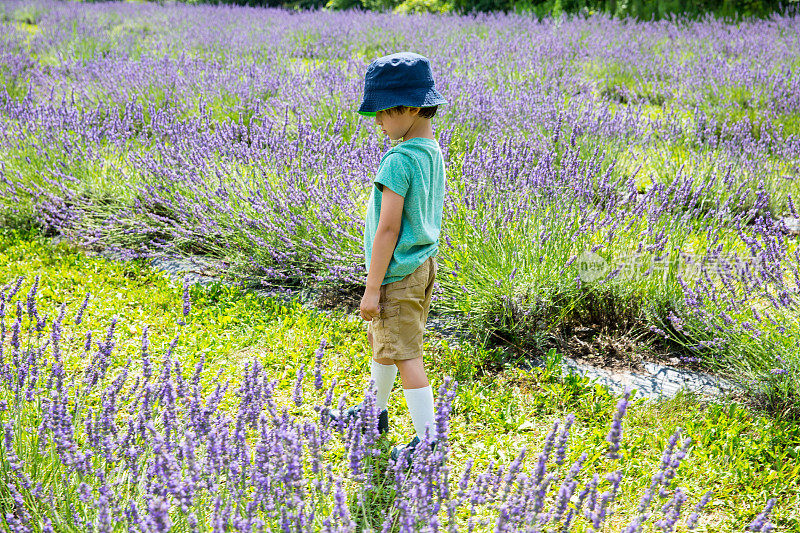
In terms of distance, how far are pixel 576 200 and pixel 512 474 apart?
214 cm

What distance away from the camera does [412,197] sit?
6.00 ft

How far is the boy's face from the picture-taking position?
1.83 metres

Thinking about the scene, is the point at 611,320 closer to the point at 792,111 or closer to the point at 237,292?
the point at 237,292

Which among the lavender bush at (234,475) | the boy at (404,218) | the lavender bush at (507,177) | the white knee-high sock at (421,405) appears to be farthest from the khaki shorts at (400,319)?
the lavender bush at (507,177)

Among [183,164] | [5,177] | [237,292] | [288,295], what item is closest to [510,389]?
[288,295]

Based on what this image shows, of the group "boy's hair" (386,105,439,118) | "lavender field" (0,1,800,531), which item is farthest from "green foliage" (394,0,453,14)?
"boy's hair" (386,105,439,118)

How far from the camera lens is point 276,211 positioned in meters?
3.41

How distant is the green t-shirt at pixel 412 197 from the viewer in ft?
5.87

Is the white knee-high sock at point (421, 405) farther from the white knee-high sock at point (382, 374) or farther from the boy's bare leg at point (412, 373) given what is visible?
the white knee-high sock at point (382, 374)

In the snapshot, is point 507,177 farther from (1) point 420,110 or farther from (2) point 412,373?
(2) point 412,373

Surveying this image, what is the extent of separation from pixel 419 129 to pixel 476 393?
1.18 metres

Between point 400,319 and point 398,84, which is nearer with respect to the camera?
point 398,84

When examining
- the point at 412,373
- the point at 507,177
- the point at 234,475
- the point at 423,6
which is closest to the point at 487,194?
the point at 507,177

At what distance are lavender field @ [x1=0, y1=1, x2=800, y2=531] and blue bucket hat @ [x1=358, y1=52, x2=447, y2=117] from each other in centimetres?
87
